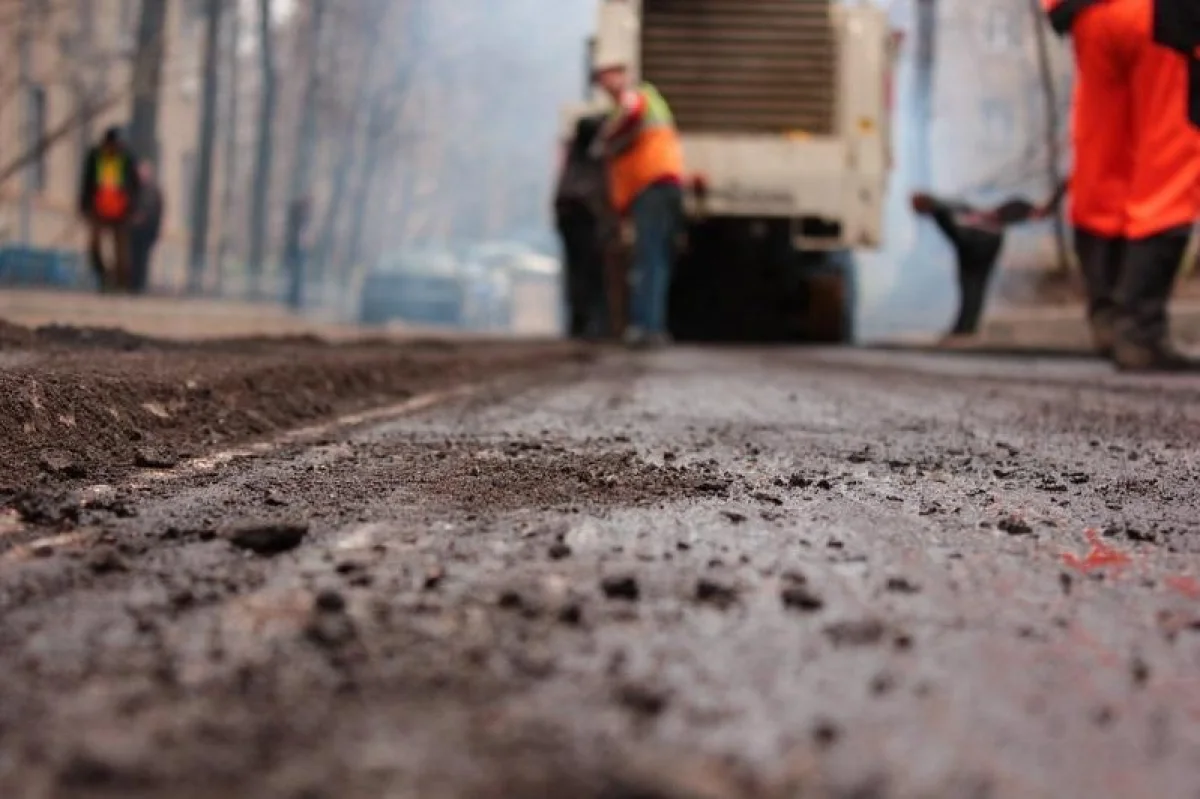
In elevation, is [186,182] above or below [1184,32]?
above

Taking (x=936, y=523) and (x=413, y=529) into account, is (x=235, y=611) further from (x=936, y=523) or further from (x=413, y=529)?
(x=936, y=523)

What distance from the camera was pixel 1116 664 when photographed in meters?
1.27

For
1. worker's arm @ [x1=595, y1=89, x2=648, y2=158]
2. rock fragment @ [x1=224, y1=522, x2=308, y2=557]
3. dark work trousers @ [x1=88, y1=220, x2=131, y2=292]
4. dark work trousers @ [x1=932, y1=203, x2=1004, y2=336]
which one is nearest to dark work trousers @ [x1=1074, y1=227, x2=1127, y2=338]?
worker's arm @ [x1=595, y1=89, x2=648, y2=158]

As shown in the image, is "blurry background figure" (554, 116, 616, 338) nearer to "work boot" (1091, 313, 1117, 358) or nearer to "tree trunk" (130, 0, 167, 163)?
"work boot" (1091, 313, 1117, 358)

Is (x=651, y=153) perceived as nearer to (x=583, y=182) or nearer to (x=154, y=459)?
(x=583, y=182)

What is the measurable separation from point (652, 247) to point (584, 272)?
9.22ft

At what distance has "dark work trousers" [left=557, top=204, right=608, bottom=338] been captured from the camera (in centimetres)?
1173

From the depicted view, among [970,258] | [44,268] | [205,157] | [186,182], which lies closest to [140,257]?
[44,268]

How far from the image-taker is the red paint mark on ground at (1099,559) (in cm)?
173

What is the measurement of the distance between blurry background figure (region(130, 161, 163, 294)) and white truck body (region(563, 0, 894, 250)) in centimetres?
651

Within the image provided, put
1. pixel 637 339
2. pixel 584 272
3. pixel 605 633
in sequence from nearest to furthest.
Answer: pixel 605 633 → pixel 637 339 → pixel 584 272

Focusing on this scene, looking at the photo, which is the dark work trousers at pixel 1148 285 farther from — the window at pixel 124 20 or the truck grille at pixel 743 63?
the window at pixel 124 20

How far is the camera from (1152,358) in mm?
6156

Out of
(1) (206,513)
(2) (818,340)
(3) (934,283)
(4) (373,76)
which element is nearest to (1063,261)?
(2) (818,340)
